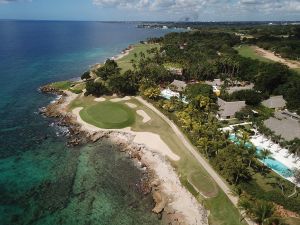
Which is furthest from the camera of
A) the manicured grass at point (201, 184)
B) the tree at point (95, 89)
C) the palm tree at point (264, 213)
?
the tree at point (95, 89)

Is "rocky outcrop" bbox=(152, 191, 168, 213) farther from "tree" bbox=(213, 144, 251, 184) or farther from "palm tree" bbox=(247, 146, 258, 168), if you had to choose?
"palm tree" bbox=(247, 146, 258, 168)

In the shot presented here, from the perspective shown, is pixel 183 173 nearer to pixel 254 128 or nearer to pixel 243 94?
pixel 254 128

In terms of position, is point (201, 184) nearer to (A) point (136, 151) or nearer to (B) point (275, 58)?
(A) point (136, 151)

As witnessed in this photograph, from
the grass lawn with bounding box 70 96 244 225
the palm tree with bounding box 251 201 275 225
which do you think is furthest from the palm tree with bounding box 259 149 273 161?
the palm tree with bounding box 251 201 275 225

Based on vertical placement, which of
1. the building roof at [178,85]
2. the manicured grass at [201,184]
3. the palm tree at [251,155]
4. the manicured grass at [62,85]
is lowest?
the manicured grass at [62,85]

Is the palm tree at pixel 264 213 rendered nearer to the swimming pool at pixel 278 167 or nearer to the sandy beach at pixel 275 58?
the swimming pool at pixel 278 167

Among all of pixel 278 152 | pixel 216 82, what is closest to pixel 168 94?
pixel 216 82

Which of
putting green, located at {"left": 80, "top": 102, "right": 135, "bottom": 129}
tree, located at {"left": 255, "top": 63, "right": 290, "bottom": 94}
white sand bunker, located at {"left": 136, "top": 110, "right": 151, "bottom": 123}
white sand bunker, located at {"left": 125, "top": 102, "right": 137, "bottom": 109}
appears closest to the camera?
putting green, located at {"left": 80, "top": 102, "right": 135, "bottom": 129}

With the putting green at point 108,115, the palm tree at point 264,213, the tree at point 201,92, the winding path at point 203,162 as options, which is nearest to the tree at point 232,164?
the winding path at point 203,162

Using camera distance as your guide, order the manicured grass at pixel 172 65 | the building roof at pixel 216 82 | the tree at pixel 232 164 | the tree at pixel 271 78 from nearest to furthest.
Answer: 1. the tree at pixel 232 164
2. the tree at pixel 271 78
3. the building roof at pixel 216 82
4. the manicured grass at pixel 172 65
